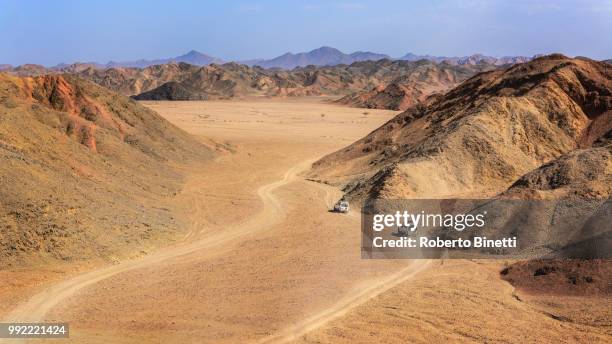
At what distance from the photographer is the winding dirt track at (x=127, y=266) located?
18562mm

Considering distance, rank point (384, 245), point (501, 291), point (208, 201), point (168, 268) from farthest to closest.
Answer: point (208, 201) → point (384, 245) → point (168, 268) → point (501, 291)

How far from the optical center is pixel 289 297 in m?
19.5

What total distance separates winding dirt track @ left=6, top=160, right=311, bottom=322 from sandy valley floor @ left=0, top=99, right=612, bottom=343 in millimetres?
48

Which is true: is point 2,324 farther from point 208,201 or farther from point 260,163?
point 260,163

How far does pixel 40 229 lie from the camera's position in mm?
22922

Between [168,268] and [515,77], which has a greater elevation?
[515,77]

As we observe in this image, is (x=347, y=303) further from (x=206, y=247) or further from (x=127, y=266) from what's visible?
(x=127, y=266)

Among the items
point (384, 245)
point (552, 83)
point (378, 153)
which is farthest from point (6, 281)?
point (552, 83)

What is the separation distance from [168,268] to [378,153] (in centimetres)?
2257

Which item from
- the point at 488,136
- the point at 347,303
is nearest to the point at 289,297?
the point at 347,303

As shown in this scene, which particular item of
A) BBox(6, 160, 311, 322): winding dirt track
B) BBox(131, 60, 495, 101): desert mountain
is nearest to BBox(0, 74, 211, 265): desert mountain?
BBox(6, 160, 311, 322): winding dirt track

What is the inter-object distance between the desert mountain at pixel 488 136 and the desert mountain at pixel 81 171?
11364mm

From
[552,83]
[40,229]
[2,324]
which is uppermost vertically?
[552,83]

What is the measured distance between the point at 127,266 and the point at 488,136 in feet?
72.2
